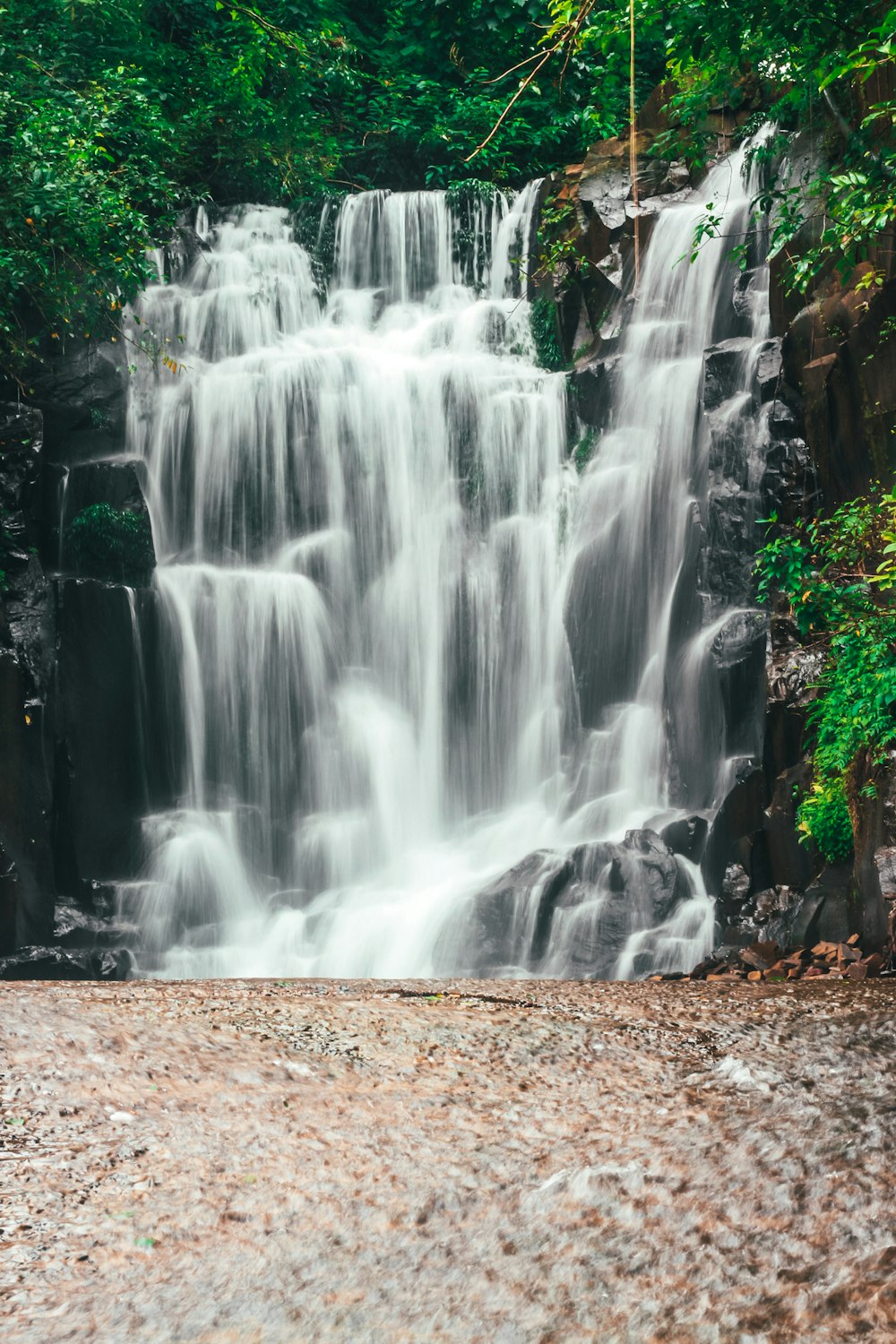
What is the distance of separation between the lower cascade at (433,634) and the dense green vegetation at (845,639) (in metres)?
1.67

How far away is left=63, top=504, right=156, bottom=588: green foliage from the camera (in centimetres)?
1215

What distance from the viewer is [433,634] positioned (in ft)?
44.0

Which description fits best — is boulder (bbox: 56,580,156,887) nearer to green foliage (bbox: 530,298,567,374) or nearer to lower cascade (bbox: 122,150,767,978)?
lower cascade (bbox: 122,150,767,978)

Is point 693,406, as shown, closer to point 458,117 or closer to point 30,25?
point 458,117

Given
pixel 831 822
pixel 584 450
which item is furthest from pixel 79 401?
pixel 831 822

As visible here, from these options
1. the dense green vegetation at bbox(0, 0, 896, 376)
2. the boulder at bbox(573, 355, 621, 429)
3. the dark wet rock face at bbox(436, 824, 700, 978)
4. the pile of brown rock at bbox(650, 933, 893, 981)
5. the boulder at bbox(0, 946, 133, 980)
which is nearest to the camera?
the pile of brown rock at bbox(650, 933, 893, 981)

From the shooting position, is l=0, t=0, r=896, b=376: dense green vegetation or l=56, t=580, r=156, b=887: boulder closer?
l=0, t=0, r=896, b=376: dense green vegetation

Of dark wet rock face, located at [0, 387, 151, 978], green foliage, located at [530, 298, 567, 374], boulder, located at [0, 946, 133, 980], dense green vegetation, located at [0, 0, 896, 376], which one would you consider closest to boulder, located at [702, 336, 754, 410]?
dense green vegetation, located at [0, 0, 896, 376]

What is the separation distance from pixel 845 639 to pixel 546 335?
9416mm

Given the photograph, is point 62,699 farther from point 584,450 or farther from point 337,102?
point 337,102

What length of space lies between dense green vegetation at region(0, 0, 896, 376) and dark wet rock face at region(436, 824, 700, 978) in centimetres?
490

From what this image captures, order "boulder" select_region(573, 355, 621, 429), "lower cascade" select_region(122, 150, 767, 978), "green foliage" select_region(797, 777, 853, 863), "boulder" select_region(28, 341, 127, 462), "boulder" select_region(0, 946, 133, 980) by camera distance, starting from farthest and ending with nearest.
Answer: "boulder" select_region(573, 355, 621, 429) → "boulder" select_region(28, 341, 127, 462) → "lower cascade" select_region(122, 150, 767, 978) → "boulder" select_region(0, 946, 133, 980) → "green foliage" select_region(797, 777, 853, 863)

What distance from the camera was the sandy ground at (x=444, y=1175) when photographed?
228cm

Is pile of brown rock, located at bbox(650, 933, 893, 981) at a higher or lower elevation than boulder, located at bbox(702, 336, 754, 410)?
lower
